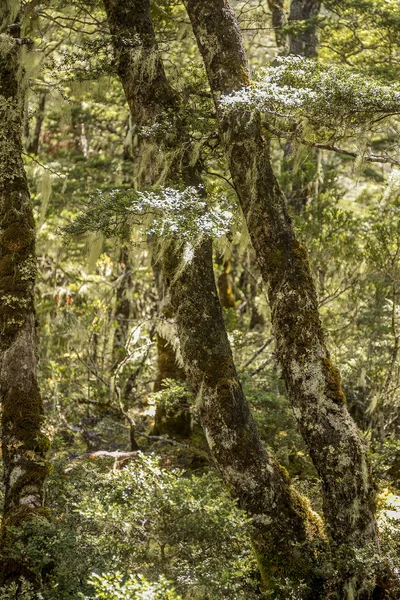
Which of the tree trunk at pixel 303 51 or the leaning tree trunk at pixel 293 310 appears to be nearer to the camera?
the leaning tree trunk at pixel 293 310

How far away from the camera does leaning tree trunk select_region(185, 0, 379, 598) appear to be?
5.11 meters

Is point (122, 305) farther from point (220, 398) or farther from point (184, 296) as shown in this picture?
point (220, 398)

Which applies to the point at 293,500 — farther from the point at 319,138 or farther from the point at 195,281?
the point at 319,138

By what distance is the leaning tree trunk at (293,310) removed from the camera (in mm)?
5113

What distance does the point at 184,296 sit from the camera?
5648mm

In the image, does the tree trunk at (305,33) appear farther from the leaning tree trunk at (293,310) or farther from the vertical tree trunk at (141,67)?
the leaning tree trunk at (293,310)

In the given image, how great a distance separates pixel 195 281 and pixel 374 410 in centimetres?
469

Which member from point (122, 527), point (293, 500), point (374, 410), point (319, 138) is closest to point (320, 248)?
point (374, 410)

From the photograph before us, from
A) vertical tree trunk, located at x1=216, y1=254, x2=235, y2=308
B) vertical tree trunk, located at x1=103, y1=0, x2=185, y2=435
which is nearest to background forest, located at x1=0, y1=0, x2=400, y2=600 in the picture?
vertical tree trunk, located at x1=103, y1=0, x2=185, y2=435

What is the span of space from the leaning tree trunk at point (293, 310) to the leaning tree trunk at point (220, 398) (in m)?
0.40

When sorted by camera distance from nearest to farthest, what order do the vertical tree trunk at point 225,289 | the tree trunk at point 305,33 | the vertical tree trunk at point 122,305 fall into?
1. the tree trunk at point 305,33
2. the vertical tree trunk at point 122,305
3. the vertical tree trunk at point 225,289

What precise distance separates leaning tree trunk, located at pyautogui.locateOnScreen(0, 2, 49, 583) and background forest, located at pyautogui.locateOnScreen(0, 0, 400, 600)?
14 centimetres

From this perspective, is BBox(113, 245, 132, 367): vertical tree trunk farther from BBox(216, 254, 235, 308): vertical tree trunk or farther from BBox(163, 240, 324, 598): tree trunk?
BBox(163, 240, 324, 598): tree trunk

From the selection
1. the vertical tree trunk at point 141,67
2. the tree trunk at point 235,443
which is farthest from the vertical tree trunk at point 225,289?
the tree trunk at point 235,443
